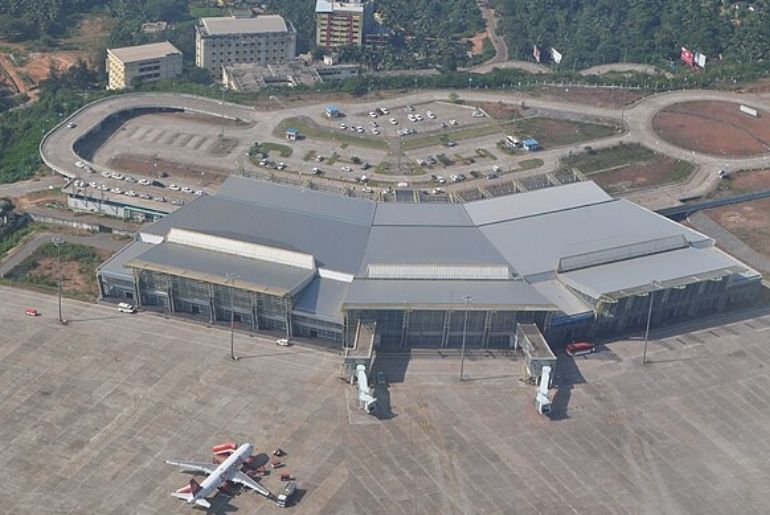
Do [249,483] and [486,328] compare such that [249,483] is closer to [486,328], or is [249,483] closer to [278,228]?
[486,328]

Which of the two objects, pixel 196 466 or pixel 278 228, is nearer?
pixel 196 466

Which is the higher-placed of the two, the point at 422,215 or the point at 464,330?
the point at 422,215

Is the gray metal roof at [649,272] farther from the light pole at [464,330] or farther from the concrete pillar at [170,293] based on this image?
the concrete pillar at [170,293]

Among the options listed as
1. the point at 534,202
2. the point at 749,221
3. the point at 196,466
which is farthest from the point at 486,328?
the point at 749,221

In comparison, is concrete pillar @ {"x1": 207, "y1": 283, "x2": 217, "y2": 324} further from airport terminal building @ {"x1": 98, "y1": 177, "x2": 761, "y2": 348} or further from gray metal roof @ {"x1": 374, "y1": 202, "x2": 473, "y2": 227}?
gray metal roof @ {"x1": 374, "y1": 202, "x2": 473, "y2": 227}

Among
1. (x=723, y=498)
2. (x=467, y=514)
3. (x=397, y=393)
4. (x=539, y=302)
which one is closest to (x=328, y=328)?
(x=397, y=393)

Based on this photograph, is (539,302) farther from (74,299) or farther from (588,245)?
(74,299)

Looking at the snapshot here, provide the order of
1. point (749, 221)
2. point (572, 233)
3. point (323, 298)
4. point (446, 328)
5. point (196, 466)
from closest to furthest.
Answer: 1. point (196, 466)
2. point (446, 328)
3. point (323, 298)
4. point (572, 233)
5. point (749, 221)
